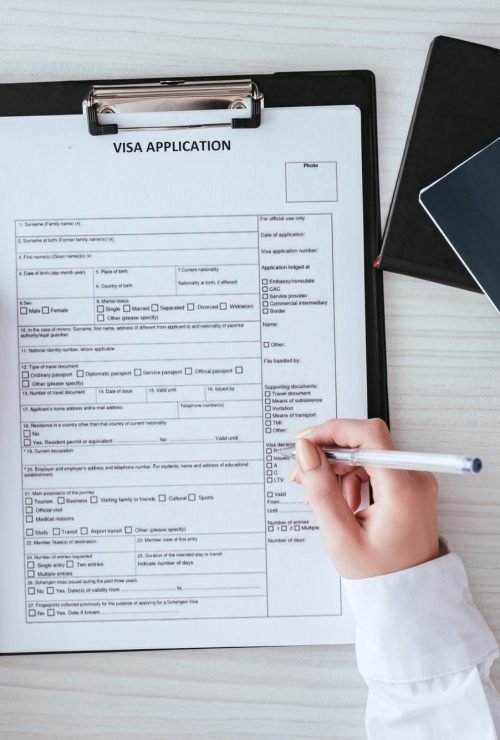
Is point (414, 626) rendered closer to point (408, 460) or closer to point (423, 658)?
point (423, 658)

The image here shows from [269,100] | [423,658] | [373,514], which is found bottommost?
[423,658]

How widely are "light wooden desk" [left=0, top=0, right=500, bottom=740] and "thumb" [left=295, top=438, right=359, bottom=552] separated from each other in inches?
4.2

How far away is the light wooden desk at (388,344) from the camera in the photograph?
0.63 m

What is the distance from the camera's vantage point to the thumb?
553mm

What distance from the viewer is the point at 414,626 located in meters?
0.56

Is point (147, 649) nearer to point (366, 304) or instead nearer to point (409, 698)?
point (409, 698)

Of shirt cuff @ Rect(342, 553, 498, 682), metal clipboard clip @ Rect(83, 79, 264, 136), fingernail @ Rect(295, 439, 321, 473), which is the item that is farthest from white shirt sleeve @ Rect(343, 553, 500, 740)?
metal clipboard clip @ Rect(83, 79, 264, 136)

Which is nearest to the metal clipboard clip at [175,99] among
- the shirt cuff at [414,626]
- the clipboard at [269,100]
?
the clipboard at [269,100]

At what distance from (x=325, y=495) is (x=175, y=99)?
14.1 inches

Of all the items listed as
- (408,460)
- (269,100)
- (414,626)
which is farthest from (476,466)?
(269,100)

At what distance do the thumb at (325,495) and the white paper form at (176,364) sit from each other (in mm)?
71

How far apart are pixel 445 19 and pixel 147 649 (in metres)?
0.61

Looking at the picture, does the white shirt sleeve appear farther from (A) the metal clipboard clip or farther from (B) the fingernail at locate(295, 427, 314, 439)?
(A) the metal clipboard clip

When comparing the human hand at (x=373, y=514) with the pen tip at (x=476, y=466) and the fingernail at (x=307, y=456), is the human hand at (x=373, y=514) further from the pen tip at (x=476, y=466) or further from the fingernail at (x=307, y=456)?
the pen tip at (x=476, y=466)
